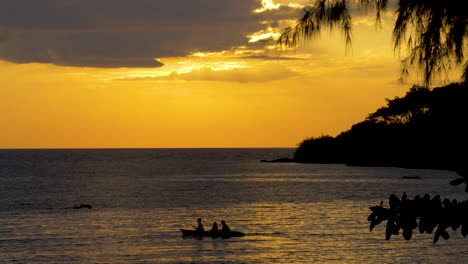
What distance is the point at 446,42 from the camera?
23.9 feet

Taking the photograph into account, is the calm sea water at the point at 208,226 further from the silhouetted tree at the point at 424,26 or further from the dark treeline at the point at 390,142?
the dark treeline at the point at 390,142

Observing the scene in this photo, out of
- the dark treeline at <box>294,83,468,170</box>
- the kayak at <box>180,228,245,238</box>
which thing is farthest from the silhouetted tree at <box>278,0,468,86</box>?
the dark treeline at <box>294,83,468,170</box>

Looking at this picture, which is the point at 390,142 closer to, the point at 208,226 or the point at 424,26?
the point at 208,226

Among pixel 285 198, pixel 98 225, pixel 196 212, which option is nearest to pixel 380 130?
pixel 285 198

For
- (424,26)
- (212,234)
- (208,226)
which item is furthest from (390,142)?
(424,26)

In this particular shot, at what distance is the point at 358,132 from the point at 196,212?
11216 cm

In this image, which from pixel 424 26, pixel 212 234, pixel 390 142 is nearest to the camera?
pixel 424 26


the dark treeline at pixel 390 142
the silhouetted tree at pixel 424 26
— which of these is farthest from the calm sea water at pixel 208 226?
the dark treeline at pixel 390 142

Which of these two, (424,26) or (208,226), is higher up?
(424,26)

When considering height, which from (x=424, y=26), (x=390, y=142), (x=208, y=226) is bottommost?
(x=208, y=226)

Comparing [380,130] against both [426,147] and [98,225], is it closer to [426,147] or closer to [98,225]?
[426,147]

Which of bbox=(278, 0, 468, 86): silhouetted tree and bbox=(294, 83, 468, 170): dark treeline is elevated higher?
bbox=(294, 83, 468, 170): dark treeline

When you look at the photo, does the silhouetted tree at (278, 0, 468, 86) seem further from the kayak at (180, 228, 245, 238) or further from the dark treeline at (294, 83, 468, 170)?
the dark treeline at (294, 83, 468, 170)

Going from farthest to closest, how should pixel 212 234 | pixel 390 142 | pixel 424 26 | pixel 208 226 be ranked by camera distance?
pixel 390 142 → pixel 208 226 → pixel 212 234 → pixel 424 26
